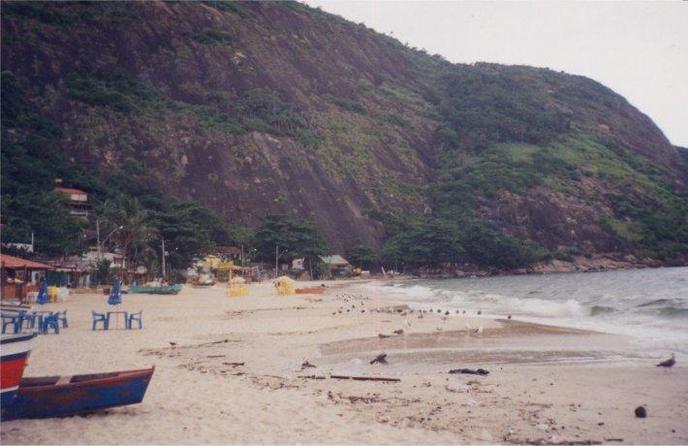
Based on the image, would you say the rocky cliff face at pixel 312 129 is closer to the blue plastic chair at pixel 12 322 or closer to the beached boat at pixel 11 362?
the blue plastic chair at pixel 12 322

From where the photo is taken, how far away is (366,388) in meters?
9.48

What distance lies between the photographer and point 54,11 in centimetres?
10000

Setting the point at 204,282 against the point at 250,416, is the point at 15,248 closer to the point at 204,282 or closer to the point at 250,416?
the point at 204,282

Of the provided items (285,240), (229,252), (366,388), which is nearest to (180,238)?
(229,252)

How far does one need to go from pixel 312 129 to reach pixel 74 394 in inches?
3795

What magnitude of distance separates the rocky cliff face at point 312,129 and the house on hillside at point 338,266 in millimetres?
5369

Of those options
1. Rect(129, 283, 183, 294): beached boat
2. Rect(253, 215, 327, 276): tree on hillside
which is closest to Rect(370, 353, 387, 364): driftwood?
Rect(129, 283, 183, 294): beached boat

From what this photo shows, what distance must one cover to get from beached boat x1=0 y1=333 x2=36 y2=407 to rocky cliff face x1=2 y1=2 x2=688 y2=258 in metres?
72.8

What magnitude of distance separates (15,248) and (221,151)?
47.3m

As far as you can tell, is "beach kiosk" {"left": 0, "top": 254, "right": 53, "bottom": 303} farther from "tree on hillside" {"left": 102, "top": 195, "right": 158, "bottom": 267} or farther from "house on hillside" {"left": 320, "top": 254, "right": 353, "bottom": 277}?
"house on hillside" {"left": 320, "top": 254, "right": 353, "bottom": 277}

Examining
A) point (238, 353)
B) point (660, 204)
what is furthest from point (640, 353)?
point (660, 204)

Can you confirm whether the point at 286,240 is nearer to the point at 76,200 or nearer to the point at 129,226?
the point at 76,200

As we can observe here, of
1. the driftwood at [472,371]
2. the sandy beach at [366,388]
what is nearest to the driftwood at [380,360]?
the sandy beach at [366,388]

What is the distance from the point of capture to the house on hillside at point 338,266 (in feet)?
250
